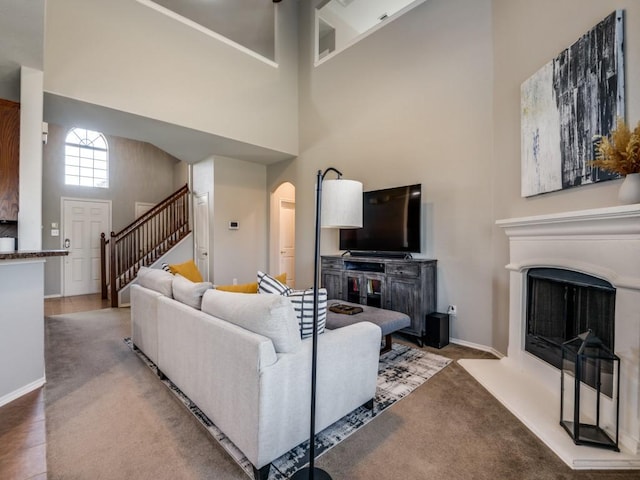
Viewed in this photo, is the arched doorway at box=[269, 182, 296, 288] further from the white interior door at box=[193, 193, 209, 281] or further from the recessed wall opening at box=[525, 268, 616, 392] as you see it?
the recessed wall opening at box=[525, 268, 616, 392]

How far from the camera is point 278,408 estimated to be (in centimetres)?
147

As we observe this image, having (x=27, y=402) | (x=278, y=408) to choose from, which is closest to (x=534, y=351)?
(x=278, y=408)

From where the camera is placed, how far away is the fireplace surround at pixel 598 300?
1.65 meters

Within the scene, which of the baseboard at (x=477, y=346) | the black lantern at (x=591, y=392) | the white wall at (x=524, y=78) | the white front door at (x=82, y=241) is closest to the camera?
the black lantern at (x=591, y=392)

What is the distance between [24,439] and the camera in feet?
5.78

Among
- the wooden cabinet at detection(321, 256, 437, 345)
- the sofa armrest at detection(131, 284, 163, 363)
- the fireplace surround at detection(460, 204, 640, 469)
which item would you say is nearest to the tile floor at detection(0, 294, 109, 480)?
the sofa armrest at detection(131, 284, 163, 363)

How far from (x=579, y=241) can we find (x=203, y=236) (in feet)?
18.5

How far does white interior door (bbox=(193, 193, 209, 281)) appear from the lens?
19.2ft

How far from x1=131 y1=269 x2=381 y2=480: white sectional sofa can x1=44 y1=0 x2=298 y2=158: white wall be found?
9.66 feet

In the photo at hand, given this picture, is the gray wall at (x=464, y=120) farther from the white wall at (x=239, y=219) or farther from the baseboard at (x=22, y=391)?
the baseboard at (x=22, y=391)

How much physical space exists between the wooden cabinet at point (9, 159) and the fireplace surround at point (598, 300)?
427cm

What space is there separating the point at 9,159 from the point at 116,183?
197 inches

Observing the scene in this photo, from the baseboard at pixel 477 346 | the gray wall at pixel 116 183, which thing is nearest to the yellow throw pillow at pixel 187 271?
the baseboard at pixel 477 346

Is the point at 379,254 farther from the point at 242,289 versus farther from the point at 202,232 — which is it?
the point at 202,232
